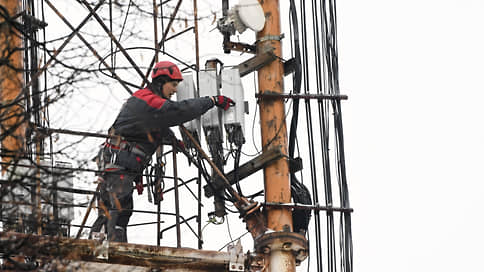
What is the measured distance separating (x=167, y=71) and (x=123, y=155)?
1.25 metres

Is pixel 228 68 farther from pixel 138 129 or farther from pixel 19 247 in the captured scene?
pixel 19 247

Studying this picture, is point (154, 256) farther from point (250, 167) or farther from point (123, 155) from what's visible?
point (250, 167)

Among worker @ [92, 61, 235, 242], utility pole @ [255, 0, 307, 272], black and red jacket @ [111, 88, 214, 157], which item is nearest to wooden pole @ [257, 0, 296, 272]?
utility pole @ [255, 0, 307, 272]

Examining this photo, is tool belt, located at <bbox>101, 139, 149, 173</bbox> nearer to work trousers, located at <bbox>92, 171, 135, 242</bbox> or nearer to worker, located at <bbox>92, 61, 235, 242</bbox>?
worker, located at <bbox>92, 61, 235, 242</bbox>

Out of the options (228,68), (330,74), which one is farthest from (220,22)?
(330,74)

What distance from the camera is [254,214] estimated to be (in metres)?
16.4

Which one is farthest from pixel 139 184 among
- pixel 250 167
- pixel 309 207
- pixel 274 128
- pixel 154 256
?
pixel 309 207

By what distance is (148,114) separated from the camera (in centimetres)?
1571

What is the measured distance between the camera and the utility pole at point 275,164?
52.7 feet

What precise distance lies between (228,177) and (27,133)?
368cm

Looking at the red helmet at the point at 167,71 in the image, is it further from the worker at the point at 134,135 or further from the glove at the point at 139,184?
the glove at the point at 139,184

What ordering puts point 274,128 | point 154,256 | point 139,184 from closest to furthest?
point 154,256
point 139,184
point 274,128

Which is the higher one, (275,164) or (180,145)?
(180,145)

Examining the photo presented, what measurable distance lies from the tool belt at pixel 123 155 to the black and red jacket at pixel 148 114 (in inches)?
3.3
